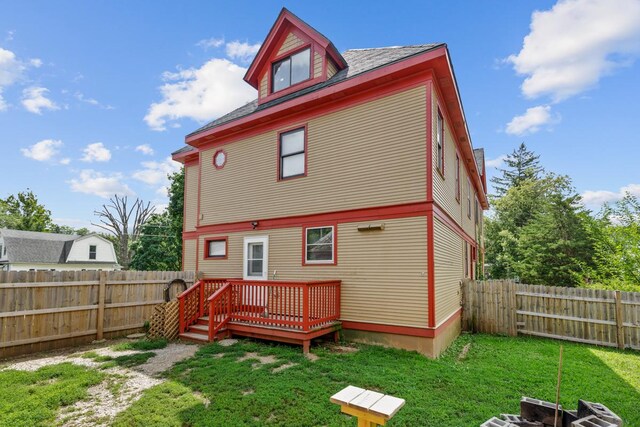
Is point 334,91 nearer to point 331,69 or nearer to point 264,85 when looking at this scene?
point 331,69

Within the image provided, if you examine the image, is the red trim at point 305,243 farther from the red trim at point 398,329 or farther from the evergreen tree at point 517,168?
the evergreen tree at point 517,168

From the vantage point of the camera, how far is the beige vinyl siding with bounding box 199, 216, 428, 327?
669 centimetres

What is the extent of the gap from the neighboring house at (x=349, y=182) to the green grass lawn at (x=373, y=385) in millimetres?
1120

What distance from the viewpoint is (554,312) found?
9.02m

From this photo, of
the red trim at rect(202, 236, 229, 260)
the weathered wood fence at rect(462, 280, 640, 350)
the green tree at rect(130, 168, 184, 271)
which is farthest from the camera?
the green tree at rect(130, 168, 184, 271)

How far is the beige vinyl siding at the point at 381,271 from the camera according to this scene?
22.0 ft

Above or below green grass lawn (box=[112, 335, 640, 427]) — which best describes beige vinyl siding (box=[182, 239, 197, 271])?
above

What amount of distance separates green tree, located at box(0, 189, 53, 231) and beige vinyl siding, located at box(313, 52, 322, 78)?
43141 millimetres

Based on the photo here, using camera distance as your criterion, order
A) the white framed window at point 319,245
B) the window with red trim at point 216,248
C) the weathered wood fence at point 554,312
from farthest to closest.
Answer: the window with red trim at point 216,248 → the weathered wood fence at point 554,312 → the white framed window at point 319,245

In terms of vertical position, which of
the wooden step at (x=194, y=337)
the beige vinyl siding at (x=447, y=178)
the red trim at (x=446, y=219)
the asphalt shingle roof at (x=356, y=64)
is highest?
the asphalt shingle roof at (x=356, y=64)

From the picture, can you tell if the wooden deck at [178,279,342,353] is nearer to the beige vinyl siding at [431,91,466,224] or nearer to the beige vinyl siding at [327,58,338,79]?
the beige vinyl siding at [431,91,466,224]

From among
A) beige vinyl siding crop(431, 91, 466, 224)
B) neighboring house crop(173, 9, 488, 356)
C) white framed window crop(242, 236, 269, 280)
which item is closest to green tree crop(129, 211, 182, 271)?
neighboring house crop(173, 9, 488, 356)

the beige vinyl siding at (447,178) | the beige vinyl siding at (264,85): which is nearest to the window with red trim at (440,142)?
the beige vinyl siding at (447,178)

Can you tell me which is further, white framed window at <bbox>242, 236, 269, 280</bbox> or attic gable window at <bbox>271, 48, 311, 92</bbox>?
attic gable window at <bbox>271, 48, 311, 92</bbox>
